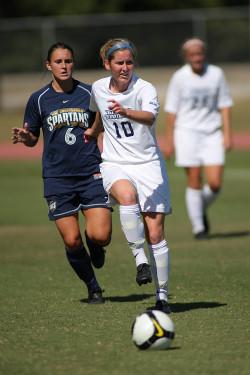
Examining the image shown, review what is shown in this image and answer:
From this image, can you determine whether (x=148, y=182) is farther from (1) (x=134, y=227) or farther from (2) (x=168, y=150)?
(2) (x=168, y=150)

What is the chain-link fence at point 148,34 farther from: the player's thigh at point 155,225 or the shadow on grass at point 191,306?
the player's thigh at point 155,225

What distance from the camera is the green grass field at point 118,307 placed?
6746 mm

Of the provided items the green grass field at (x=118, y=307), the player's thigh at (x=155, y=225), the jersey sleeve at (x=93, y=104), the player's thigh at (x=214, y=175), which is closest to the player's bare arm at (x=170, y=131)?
the player's thigh at (x=214, y=175)

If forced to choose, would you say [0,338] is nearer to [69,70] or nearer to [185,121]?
[69,70]

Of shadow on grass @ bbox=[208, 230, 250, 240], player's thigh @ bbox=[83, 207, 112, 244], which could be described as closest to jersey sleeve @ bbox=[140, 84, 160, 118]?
player's thigh @ bbox=[83, 207, 112, 244]

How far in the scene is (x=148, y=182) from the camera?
8273mm

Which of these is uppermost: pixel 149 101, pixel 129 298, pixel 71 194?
pixel 149 101

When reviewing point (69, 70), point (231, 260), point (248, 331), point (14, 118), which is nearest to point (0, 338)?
point (248, 331)

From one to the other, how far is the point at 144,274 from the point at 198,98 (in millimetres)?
6150

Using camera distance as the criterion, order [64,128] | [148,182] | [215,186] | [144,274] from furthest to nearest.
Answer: [215,186] → [64,128] → [148,182] → [144,274]

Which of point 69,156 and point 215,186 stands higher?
point 69,156

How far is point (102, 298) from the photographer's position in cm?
924

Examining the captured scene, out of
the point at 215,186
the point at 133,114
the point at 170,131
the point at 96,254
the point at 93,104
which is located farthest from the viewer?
the point at 215,186

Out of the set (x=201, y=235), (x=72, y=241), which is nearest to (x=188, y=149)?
(x=201, y=235)
